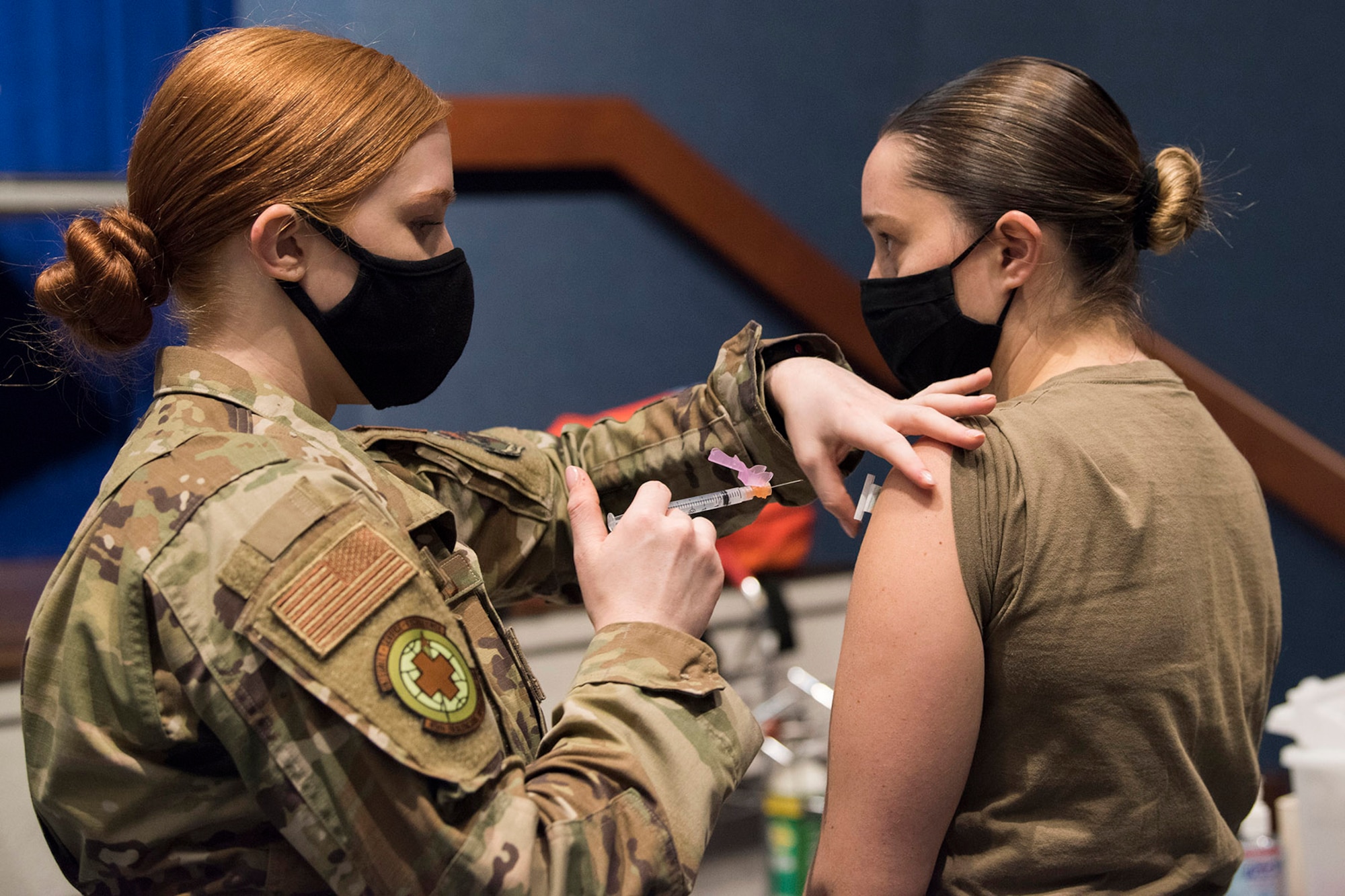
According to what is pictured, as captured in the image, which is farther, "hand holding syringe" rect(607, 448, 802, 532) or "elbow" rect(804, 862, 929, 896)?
"hand holding syringe" rect(607, 448, 802, 532)

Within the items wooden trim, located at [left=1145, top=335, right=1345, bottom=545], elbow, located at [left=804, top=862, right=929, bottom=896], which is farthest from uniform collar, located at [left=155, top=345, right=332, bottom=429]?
wooden trim, located at [left=1145, top=335, right=1345, bottom=545]

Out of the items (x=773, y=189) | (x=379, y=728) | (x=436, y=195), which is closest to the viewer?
(x=379, y=728)

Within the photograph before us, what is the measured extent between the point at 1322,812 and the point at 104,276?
201 centimetres

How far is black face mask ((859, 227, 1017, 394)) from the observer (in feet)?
4.55

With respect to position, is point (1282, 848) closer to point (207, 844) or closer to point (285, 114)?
point (207, 844)

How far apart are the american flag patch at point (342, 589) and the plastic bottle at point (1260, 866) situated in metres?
1.79

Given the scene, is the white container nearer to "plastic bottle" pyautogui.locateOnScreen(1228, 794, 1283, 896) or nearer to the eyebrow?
"plastic bottle" pyautogui.locateOnScreen(1228, 794, 1283, 896)

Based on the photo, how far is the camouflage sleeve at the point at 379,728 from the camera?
81cm

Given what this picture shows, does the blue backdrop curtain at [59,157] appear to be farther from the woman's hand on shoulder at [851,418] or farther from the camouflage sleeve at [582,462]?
the woman's hand on shoulder at [851,418]

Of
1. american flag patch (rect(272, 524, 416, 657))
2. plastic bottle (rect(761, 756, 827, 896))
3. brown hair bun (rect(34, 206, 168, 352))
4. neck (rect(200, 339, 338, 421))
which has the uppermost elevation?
brown hair bun (rect(34, 206, 168, 352))

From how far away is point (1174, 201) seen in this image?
1.37 meters

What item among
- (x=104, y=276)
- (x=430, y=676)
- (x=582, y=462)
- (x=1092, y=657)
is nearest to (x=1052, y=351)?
(x=1092, y=657)

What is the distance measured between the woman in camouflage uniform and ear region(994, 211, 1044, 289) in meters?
0.28

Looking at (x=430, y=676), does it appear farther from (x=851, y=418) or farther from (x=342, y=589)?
(x=851, y=418)
